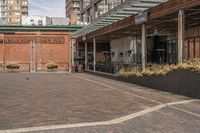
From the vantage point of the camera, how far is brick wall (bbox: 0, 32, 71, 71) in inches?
2074

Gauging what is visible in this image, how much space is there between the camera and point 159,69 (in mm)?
20656

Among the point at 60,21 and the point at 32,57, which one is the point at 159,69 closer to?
the point at 32,57

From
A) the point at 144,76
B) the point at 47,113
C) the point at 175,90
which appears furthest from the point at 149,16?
the point at 47,113

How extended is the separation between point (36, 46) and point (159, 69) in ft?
114

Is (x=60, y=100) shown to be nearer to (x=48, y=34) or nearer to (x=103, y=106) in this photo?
(x=103, y=106)

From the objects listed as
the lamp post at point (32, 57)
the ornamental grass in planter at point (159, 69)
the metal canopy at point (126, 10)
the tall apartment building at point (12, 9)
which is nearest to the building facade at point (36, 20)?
the lamp post at point (32, 57)

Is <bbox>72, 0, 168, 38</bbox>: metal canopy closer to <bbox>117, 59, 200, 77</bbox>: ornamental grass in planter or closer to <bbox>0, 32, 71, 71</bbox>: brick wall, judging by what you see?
<bbox>117, 59, 200, 77</bbox>: ornamental grass in planter

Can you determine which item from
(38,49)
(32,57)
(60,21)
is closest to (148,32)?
(32,57)

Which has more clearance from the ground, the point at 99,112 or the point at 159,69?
the point at 159,69

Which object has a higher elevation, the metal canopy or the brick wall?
the metal canopy

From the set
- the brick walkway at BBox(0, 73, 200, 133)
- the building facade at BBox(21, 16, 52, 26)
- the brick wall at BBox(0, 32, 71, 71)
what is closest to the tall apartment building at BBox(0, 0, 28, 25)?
the building facade at BBox(21, 16, 52, 26)

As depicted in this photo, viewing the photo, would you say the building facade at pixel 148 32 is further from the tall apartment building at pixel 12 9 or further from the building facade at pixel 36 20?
the tall apartment building at pixel 12 9

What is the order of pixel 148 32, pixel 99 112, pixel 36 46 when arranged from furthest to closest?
pixel 36 46, pixel 148 32, pixel 99 112

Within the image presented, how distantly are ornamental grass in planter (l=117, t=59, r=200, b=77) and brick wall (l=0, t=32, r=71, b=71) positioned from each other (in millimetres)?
26893
